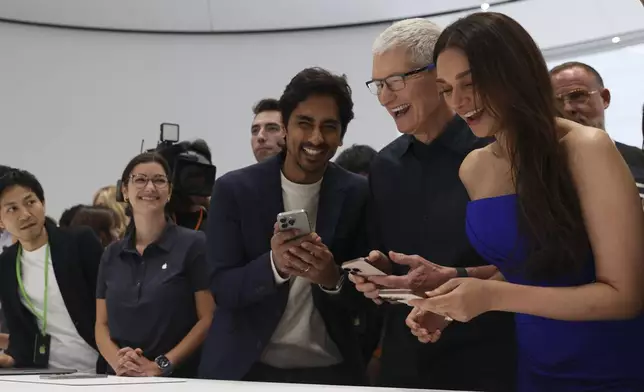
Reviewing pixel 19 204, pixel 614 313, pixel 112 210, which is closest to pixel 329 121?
pixel 614 313

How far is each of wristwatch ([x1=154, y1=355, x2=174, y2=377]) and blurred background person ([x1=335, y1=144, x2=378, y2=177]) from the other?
111cm

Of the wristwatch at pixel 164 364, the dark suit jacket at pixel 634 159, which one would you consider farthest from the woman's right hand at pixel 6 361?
the dark suit jacket at pixel 634 159

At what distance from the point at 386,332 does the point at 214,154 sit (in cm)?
450

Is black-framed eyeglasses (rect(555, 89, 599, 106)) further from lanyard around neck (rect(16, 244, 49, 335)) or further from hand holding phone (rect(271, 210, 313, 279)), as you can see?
lanyard around neck (rect(16, 244, 49, 335))

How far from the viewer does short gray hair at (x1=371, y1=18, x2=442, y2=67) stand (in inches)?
85.7

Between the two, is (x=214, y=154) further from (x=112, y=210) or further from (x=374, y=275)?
(x=374, y=275)

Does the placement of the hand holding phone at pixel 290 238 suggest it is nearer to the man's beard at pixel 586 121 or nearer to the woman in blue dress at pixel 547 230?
the woman in blue dress at pixel 547 230

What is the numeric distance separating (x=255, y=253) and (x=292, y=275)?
0.17 meters

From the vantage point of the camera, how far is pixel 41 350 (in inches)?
124

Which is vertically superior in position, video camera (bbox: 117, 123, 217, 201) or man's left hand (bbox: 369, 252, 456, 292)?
video camera (bbox: 117, 123, 217, 201)

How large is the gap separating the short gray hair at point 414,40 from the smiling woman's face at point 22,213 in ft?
6.07

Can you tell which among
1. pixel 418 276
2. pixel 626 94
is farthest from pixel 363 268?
pixel 626 94

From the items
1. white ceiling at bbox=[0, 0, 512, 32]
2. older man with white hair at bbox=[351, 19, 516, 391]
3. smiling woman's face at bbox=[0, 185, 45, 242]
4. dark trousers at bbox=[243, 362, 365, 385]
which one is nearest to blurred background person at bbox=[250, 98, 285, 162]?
smiling woman's face at bbox=[0, 185, 45, 242]

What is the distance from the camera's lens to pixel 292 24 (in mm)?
6586
